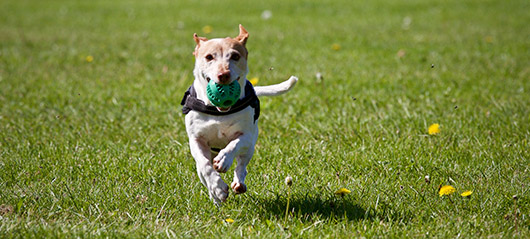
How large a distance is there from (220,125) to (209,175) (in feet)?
0.94

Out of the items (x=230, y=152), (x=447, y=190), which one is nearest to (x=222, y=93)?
(x=230, y=152)

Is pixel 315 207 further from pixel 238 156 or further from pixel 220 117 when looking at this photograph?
pixel 220 117

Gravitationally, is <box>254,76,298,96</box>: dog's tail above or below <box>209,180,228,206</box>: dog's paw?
above

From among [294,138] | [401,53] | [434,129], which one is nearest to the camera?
[434,129]

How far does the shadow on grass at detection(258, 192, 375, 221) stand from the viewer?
321 centimetres

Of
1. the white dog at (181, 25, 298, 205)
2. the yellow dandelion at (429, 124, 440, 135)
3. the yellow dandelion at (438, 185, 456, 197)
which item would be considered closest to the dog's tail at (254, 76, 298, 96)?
the white dog at (181, 25, 298, 205)

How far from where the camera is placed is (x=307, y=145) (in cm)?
455

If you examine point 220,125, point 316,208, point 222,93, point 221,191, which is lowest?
point 316,208

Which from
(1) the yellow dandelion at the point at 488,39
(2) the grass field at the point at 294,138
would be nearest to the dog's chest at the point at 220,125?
(2) the grass field at the point at 294,138

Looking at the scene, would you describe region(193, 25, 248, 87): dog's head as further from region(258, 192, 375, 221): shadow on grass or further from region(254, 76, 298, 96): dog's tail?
region(258, 192, 375, 221): shadow on grass

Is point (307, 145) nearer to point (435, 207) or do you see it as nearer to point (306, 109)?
point (306, 109)

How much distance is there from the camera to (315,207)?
3.33 metres

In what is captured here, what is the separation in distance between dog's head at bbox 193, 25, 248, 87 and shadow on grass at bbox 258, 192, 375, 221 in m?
0.81

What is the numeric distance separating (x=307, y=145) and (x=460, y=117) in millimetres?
1574
